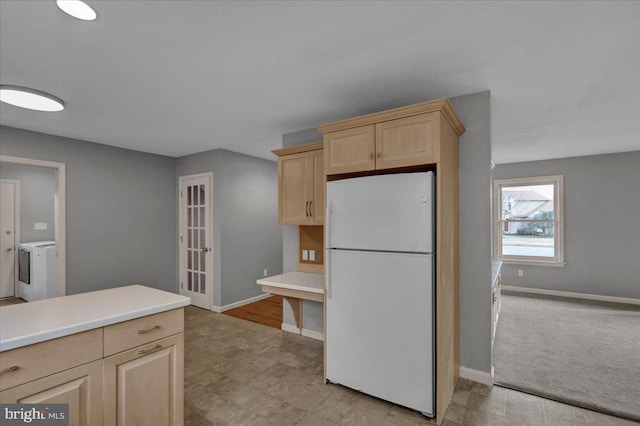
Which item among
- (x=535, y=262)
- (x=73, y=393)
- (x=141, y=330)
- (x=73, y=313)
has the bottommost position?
(x=535, y=262)

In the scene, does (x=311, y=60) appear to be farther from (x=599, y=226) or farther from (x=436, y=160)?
(x=599, y=226)

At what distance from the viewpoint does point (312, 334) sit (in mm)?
3602

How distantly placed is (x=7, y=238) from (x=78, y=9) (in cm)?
575

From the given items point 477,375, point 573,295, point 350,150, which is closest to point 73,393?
point 350,150

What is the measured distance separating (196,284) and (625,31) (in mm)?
5480

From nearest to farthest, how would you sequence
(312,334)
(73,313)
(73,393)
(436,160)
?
(73,393), (73,313), (436,160), (312,334)

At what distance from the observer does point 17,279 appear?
5.28m

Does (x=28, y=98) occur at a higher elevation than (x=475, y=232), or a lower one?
higher

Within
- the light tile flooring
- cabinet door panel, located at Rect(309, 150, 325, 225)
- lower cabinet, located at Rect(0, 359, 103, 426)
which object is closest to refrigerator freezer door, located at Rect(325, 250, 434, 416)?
the light tile flooring

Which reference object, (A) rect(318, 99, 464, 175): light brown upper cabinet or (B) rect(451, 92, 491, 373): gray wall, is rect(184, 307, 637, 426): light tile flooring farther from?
(A) rect(318, 99, 464, 175): light brown upper cabinet

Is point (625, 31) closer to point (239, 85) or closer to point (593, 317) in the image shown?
point (239, 85)

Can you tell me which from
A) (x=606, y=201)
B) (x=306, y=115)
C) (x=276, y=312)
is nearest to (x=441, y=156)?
(x=306, y=115)

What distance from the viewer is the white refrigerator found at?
6.84 feet

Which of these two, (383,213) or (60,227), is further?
(60,227)
